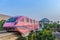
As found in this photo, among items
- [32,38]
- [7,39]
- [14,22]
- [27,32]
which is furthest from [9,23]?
[7,39]

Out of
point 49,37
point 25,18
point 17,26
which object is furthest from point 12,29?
point 49,37

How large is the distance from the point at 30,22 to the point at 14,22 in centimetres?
208

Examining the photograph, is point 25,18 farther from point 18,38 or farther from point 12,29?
point 18,38

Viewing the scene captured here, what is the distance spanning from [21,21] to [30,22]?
5.28ft

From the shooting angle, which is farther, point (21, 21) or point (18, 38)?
point (21, 21)

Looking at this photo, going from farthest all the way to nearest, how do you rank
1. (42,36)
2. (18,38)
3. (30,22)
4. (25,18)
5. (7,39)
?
(30,22) → (25,18) → (42,36) → (18,38) → (7,39)

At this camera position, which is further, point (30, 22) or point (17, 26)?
point (30, 22)

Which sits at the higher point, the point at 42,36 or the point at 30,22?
the point at 30,22

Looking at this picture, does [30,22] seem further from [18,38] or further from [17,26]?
[18,38]

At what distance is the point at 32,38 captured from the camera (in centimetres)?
1371

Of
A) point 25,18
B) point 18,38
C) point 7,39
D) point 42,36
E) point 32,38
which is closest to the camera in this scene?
point 7,39

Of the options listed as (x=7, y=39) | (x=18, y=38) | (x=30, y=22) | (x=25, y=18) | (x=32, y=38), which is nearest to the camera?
(x=7, y=39)

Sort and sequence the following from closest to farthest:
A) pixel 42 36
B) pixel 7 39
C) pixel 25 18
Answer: pixel 7 39
pixel 42 36
pixel 25 18

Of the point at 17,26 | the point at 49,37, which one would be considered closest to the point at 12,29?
the point at 17,26
